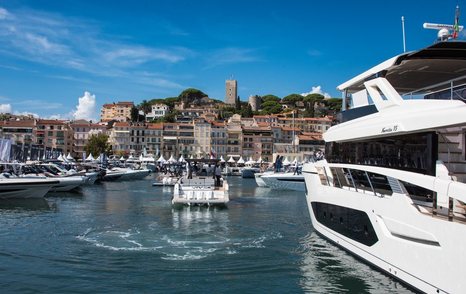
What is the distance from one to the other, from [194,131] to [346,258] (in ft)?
391

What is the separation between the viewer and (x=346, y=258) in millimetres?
15547

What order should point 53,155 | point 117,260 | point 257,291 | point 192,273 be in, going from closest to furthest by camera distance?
point 257,291 < point 192,273 < point 117,260 < point 53,155

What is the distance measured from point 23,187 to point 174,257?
71.2 ft

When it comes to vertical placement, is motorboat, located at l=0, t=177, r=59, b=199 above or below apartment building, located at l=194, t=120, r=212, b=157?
below

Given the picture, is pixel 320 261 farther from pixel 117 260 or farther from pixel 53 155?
pixel 53 155

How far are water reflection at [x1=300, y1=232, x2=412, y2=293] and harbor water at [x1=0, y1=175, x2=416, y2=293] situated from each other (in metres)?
0.03

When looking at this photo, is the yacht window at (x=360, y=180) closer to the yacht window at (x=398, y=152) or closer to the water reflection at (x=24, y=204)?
the yacht window at (x=398, y=152)


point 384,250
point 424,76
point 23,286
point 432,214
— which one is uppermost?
point 424,76

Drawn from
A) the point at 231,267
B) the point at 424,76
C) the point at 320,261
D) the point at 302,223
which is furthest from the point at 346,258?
the point at 302,223

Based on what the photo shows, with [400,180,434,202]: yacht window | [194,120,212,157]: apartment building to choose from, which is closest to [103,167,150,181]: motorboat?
[400,180,434,202]: yacht window

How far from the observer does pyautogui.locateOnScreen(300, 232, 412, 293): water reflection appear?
12.3 meters

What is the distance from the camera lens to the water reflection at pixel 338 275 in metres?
12.3

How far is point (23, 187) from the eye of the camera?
33.1m

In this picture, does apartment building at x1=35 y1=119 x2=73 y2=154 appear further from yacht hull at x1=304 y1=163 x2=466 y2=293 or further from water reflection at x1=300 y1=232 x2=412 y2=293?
water reflection at x1=300 y1=232 x2=412 y2=293
